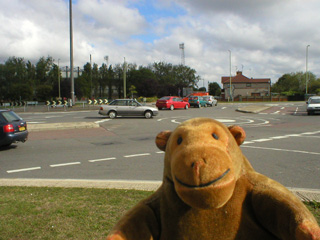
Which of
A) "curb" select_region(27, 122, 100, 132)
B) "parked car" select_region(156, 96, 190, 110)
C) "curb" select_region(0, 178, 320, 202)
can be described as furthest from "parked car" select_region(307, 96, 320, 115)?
"curb" select_region(0, 178, 320, 202)

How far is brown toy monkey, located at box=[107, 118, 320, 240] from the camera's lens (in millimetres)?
1688

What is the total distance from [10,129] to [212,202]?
9661 millimetres

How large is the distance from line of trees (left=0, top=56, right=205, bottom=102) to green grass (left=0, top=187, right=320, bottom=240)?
67130mm

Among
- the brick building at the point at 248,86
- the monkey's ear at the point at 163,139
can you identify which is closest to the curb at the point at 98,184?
the monkey's ear at the point at 163,139

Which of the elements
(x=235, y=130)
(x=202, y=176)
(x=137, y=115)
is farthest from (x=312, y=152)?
(x=137, y=115)

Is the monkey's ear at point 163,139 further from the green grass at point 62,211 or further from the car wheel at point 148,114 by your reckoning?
the car wheel at point 148,114

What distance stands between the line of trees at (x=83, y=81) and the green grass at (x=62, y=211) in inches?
2643

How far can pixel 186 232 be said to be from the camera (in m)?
1.92

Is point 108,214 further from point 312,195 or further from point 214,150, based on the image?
point 312,195

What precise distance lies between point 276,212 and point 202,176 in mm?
600

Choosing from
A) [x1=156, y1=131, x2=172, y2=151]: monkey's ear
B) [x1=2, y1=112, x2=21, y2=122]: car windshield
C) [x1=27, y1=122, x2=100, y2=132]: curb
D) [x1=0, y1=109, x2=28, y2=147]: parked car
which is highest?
[x1=156, y1=131, x2=172, y2=151]: monkey's ear

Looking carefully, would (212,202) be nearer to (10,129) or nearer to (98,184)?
(98,184)

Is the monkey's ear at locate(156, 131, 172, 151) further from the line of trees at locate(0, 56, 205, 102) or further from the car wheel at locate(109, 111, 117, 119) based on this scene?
the line of trees at locate(0, 56, 205, 102)

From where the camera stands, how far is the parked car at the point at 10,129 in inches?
379
